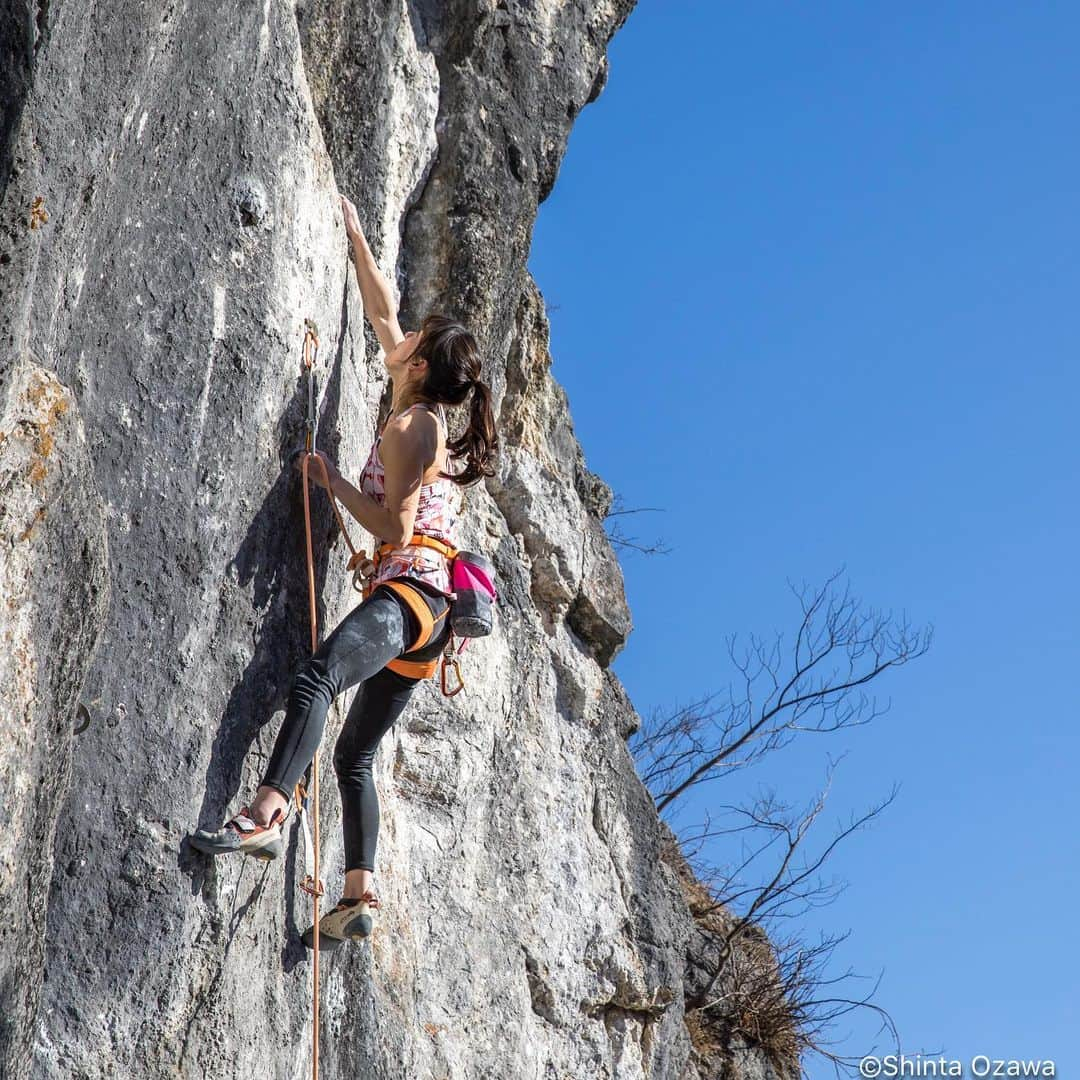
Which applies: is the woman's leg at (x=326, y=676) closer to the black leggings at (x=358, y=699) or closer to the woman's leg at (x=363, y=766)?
the black leggings at (x=358, y=699)

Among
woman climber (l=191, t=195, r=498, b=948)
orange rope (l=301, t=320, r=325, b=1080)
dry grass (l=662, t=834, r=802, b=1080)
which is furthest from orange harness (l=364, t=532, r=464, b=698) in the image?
dry grass (l=662, t=834, r=802, b=1080)

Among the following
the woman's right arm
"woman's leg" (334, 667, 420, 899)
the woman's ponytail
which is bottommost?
"woman's leg" (334, 667, 420, 899)

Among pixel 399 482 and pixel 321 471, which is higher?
pixel 321 471

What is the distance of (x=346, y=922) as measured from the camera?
5762 mm

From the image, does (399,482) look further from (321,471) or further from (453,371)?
(453,371)

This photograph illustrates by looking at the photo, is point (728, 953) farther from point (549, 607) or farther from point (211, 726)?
point (211, 726)

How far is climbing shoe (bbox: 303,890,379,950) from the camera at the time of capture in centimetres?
575

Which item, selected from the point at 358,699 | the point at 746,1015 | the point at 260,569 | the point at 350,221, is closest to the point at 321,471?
the point at 260,569

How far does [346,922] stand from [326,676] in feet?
3.38

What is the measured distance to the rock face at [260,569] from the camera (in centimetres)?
455

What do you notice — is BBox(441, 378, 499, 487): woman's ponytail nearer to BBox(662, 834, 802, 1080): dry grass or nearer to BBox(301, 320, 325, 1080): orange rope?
BBox(301, 320, 325, 1080): orange rope

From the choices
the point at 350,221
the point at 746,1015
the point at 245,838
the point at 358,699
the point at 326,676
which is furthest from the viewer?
the point at 746,1015

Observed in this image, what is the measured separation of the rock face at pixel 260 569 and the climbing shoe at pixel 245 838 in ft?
0.27

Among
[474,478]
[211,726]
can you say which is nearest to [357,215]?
[474,478]
